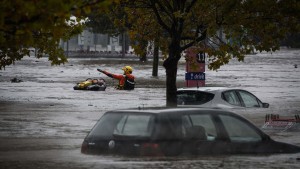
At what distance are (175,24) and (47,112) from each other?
726cm

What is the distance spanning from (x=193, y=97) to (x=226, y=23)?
99.9 inches

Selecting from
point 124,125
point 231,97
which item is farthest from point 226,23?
point 124,125

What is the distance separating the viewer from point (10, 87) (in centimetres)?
4862

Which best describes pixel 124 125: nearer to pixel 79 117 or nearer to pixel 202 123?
pixel 202 123

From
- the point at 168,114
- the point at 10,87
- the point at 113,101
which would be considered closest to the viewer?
the point at 168,114

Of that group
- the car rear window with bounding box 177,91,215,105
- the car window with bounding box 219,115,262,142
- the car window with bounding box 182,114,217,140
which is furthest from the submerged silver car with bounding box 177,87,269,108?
the car window with bounding box 182,114,217,140

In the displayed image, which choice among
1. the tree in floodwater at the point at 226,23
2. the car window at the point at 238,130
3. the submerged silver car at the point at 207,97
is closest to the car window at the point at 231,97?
the submerged silver car at the point at 207,97

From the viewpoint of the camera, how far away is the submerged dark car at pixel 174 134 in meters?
13.8

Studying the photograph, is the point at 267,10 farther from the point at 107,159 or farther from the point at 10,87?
the point at 10,87

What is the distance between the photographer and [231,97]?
26.2 metres

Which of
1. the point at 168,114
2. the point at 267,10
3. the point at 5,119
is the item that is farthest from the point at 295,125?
the point at 168,114

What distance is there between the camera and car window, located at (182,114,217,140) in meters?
14.2

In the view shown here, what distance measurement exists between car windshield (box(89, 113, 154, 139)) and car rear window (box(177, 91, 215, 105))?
10.3 meters

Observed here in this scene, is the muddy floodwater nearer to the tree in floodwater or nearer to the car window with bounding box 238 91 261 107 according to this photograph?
the car window with bounding box 238 91 261 107
